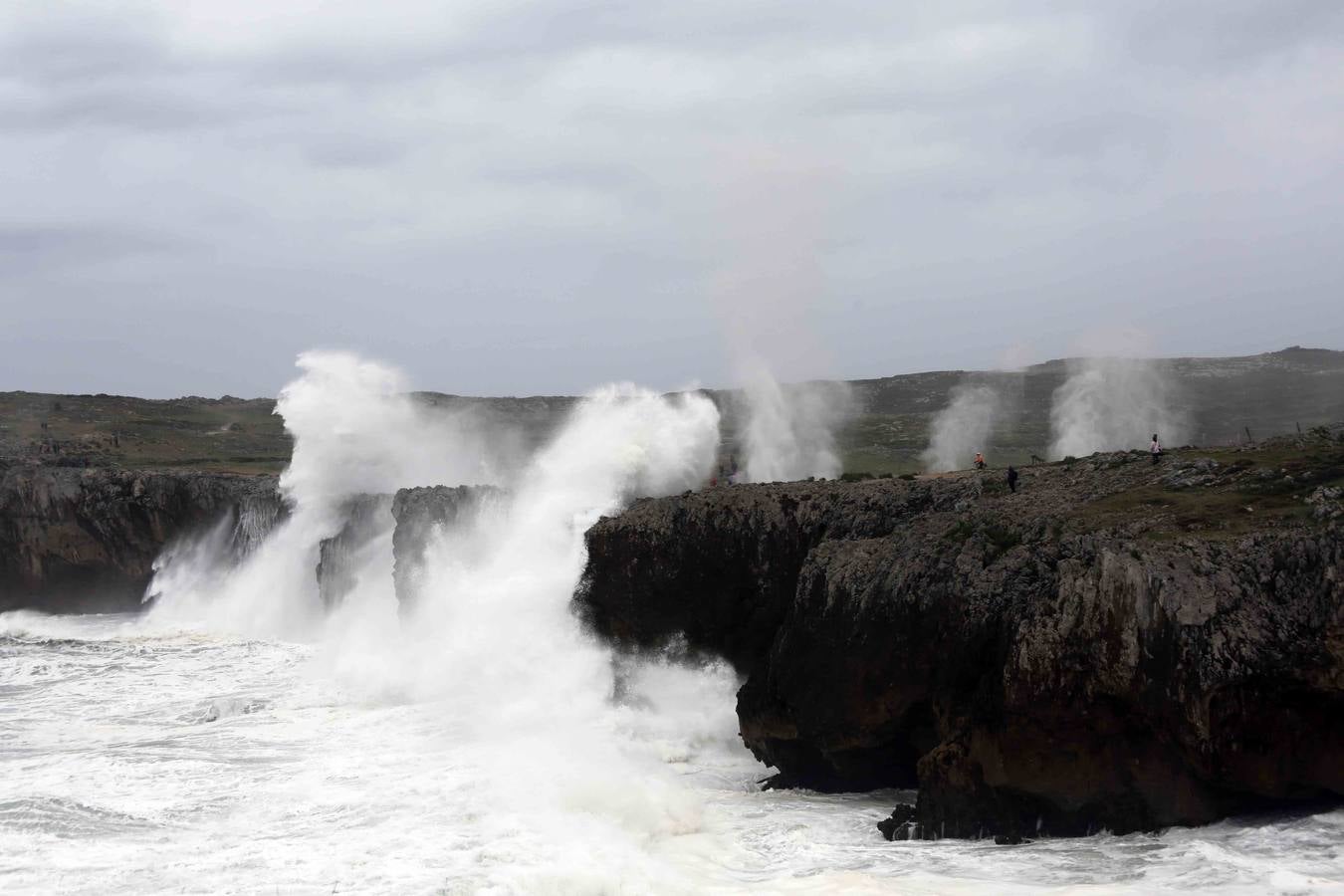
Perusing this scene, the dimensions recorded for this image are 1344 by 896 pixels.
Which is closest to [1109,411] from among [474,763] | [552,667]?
[552,667]

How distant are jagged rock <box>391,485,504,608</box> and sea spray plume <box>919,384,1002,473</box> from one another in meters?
19.3

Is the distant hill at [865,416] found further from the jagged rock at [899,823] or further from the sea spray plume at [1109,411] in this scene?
the jagged rock at [899,823]

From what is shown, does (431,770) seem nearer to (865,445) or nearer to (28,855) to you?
(28,855)

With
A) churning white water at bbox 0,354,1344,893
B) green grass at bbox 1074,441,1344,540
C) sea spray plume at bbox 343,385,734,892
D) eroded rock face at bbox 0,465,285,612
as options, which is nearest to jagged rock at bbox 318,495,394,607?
churning white water at bbox 0,354,1344,893

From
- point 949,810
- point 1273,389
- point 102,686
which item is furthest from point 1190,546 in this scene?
point 1273,389

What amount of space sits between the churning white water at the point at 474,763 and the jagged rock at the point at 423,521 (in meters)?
0.63

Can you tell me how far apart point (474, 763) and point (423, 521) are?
1651cm

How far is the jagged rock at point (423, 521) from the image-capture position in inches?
1465

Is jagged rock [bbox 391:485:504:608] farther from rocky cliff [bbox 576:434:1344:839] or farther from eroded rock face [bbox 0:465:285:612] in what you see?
eroded rock face [bbox 0:465:285:612]

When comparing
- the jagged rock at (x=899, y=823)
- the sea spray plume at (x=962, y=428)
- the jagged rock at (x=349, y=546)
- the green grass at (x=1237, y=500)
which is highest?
the sea spray plume at (x=962, y=428)

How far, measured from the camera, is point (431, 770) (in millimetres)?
22109

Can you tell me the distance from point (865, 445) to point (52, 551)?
5022cm

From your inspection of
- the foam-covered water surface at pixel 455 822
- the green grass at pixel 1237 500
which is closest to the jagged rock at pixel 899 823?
the foam-covered water surface at pixel 455 822

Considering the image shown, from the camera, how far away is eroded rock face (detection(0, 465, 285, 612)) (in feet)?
172
